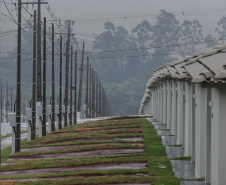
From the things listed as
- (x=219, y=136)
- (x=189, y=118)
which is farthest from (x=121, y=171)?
(x=219, y=136)

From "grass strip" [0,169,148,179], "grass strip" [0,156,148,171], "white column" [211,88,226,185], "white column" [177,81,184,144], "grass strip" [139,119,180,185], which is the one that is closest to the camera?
"white column" [211,88,226,185]

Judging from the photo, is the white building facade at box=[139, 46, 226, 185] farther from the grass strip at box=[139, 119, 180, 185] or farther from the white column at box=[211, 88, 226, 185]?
the grass strip at box=[139, 119, 180, 185]

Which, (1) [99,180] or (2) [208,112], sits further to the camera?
(1) [99,180]

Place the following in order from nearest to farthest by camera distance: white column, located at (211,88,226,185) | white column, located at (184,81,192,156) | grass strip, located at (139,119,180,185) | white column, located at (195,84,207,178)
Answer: white column, located at (211,88,226,185)
grass strip, located at (139,119,180,185)
white column, located at (195,84,207,178)
white column, located at (184,81,192,156)

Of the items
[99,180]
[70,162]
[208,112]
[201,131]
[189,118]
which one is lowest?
[99,180]

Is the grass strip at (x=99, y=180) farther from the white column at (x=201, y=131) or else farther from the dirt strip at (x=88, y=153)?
the dirt strip at (x=88, y=153)

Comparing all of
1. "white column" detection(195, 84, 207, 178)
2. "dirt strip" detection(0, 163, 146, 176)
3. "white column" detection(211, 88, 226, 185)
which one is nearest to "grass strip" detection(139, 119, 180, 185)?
"dirt strip" detection(0, 163, 146, 176)

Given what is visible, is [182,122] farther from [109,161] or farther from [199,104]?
[199,104]

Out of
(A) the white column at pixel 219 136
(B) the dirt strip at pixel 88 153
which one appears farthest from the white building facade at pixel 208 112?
(B) the dirt strip at pixel 88 153

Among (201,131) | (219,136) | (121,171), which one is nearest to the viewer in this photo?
(219,136)

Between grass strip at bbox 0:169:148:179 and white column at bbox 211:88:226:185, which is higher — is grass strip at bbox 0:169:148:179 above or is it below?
below

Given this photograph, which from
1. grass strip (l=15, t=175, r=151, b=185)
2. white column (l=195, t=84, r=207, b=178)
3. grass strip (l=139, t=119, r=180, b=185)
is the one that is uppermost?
white column (l=195, t=84, r=207, b=178)

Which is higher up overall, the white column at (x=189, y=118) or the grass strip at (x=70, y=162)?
the white column at (x=189, y=118)

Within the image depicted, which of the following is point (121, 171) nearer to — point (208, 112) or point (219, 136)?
point (208, 112)
